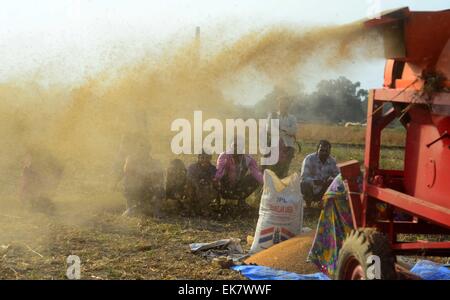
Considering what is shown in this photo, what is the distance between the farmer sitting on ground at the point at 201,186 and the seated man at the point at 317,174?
159cm

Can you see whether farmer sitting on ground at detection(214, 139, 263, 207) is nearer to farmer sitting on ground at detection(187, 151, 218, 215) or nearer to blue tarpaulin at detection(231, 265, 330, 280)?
farmer sitting on ground at detection(187, 151, 218, 215)

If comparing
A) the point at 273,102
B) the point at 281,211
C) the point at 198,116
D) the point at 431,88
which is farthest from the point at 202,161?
the point at 431,88

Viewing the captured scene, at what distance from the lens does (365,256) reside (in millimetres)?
4617

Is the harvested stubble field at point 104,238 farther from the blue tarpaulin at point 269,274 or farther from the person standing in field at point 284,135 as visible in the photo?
the person standing in field at point 284,135

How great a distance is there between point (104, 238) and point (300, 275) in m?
3.05

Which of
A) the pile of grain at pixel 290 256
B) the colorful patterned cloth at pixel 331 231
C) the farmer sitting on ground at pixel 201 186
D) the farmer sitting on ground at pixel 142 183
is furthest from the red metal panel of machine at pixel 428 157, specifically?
the farmer sitting on ground at pixel 142 183

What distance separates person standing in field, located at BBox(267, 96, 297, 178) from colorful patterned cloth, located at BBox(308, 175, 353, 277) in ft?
16.3

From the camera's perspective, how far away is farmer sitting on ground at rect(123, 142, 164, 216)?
9719 mm

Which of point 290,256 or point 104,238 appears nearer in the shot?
point 290,256

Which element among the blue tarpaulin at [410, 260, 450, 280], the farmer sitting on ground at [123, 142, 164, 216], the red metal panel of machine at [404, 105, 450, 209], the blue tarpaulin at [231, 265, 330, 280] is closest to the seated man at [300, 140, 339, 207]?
the farmer sitting on ground at [123, 142, 164, 216]

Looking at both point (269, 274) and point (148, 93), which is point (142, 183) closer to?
point (148, 93)

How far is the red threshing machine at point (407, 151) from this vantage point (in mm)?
4547

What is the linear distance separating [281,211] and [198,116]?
405cm

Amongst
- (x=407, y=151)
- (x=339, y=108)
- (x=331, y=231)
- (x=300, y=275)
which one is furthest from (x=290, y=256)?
(x=339, y=108)
